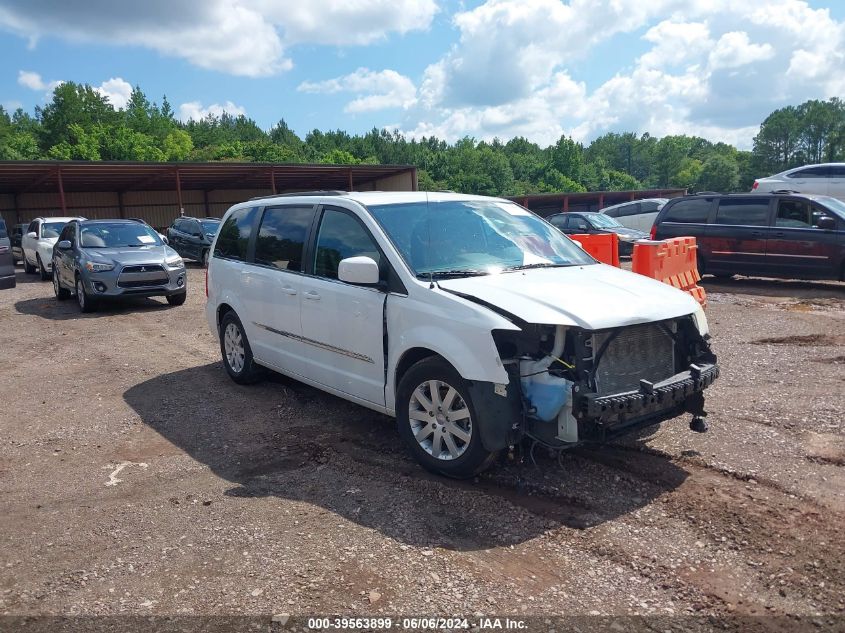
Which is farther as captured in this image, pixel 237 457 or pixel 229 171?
pixel 229 171

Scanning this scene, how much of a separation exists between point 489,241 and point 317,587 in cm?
291

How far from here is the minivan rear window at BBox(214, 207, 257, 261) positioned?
6762 millimetres

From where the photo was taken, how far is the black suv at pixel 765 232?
481 inches

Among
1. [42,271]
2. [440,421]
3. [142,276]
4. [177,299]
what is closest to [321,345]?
[440,421]

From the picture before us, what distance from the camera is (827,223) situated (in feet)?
39.9

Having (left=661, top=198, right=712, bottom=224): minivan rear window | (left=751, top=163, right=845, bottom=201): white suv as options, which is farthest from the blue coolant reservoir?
(left=751, top=163, right=845, bottom=201): white suv

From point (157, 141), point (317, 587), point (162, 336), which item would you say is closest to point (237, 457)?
point (317, 587)

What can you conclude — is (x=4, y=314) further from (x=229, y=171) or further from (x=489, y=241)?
(x=229, y=171)

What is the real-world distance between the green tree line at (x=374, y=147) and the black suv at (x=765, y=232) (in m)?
67.7

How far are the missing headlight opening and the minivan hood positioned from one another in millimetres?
73

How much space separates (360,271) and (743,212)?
1108cm

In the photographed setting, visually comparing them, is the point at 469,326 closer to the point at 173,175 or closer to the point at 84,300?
the point at 84,300

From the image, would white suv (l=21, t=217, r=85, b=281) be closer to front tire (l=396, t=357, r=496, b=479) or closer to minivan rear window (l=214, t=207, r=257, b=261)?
minivan rear window (l=214, t=207, r=257, b=261)

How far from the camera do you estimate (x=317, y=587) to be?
130 inches
